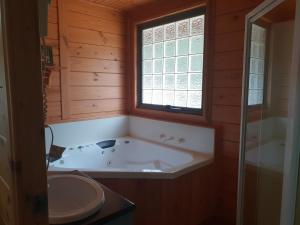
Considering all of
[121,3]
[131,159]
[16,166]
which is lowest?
[131,159]

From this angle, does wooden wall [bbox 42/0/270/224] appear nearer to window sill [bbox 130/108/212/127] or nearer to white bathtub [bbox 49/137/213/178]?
window sill [bbox 130/108/212/127]

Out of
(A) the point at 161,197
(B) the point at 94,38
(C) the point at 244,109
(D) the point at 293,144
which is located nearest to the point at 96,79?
(B) the point at 94,38

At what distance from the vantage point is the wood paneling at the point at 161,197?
1.85 meters

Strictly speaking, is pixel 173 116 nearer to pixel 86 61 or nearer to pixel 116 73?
pixel 116 73

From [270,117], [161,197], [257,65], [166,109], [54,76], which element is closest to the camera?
[270,117]

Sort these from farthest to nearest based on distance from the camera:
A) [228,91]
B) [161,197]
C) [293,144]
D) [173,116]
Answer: [173,116], [228,91], [161,197], [293,144]

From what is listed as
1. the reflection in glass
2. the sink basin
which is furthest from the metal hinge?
the reflection in glass

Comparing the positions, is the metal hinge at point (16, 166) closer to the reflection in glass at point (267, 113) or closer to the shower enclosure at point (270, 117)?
the shower enclosure at point (270, 117)

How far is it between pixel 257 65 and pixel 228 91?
0.51 meters

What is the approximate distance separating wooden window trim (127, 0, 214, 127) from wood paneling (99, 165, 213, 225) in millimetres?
650

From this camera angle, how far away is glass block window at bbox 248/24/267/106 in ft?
5.42

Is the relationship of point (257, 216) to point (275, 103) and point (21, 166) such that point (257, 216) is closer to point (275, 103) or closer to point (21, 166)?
point (275, 103)

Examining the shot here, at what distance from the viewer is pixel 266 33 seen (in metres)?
1.61

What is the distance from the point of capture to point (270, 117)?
1.58m
